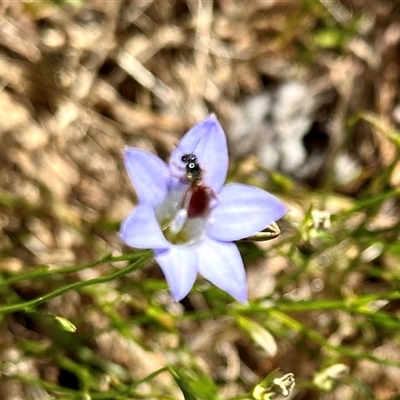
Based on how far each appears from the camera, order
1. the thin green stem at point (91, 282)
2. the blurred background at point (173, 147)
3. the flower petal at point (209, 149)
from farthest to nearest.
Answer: the blurred background at point (173, 147) → the flower petal at point (209, 149) → the thin green stem at point (91, 282)

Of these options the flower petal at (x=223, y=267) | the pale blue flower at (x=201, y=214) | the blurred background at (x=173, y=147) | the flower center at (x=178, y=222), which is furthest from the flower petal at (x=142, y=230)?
the blurred background at (x=173, y=147)

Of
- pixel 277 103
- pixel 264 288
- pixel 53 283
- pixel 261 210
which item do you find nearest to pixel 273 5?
pixel 277 103

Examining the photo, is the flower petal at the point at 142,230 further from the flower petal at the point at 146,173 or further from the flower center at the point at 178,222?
the flower center at the point at 178,222

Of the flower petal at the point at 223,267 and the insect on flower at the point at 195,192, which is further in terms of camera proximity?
the insect on flower at the point at 195,192

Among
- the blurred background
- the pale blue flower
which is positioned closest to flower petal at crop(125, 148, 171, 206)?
the pale blue flower

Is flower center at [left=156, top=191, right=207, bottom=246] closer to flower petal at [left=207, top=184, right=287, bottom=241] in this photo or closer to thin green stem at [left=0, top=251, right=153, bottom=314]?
flower petal at [left=207, top=184, right=287, bottom=241]

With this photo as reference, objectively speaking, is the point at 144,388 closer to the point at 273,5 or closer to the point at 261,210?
the point at 261,210
